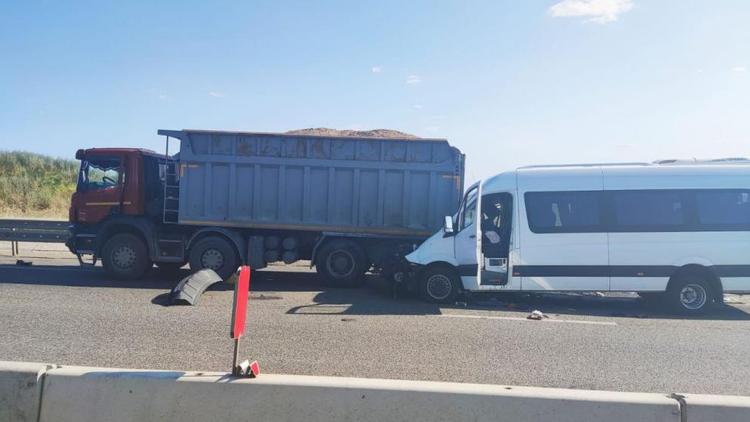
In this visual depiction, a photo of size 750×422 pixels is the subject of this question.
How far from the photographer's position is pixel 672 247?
9.23 metres

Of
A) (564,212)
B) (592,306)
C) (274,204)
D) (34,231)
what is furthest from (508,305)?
(34,231)

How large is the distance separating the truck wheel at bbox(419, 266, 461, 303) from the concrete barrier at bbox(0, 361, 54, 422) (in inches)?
264

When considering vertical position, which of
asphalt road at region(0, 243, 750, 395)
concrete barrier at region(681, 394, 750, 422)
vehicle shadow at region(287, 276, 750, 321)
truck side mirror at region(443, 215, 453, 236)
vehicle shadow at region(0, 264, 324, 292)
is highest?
truck side mirror at region(443, 215, 453, 236)

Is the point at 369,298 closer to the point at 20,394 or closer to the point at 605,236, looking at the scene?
the point at 605,236

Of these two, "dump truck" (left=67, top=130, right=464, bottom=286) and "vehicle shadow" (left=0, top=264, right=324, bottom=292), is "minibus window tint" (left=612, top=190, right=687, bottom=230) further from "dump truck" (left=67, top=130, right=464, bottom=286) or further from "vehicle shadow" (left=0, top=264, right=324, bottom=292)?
"vehicle shadow" (left=0, top=264, right=324, bottom=292)

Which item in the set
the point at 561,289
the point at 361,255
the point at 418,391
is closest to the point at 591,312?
the point at 561,289

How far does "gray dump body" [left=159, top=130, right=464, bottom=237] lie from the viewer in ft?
38.0

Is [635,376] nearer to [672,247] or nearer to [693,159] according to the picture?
[672,247]

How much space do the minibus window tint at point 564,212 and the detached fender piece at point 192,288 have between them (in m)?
5.80

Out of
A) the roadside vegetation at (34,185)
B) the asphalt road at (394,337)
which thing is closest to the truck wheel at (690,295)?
the asphalt road at (394,337)

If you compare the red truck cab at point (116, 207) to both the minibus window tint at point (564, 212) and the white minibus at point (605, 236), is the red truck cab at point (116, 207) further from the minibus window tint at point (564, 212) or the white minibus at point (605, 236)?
the minibus window tint at point (564, 212)

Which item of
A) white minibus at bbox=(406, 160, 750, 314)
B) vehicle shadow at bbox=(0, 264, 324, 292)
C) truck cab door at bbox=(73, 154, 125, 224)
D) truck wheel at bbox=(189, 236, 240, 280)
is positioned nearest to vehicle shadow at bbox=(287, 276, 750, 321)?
white minibus at bbox=(406, 160, 750, 314)

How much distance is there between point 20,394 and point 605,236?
841 centimetres

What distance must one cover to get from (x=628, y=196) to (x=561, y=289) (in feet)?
6.31
